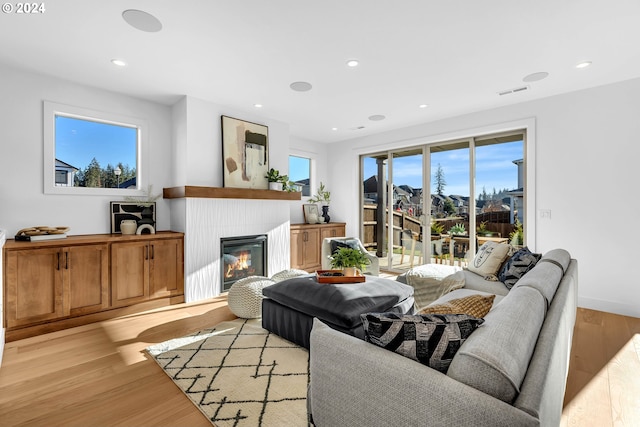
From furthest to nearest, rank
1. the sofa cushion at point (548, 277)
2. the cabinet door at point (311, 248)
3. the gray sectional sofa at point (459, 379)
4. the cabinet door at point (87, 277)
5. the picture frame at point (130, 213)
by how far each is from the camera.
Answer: the cabinet door at point (311, 248)
the picture frame at point (130, 213)
the cabinet door at point (87, 277)
the sofa cushion at point (548, 277)
the gray sectional sofa at point (459, 379)

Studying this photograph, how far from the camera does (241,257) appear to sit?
14.4ft

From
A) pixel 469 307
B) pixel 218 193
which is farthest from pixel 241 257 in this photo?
pixel 469 307

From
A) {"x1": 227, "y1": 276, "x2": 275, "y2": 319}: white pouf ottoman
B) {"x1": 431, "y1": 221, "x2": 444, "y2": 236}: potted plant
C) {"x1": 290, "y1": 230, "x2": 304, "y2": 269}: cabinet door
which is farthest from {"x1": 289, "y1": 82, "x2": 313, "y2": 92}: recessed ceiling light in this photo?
{"x1": 431, "y1": 221, "x2": 444, "y2": 236}: potted plant

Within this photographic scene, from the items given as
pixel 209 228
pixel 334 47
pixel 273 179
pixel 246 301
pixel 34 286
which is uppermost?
pixel 334 47

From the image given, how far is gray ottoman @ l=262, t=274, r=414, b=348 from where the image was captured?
89.4 inches

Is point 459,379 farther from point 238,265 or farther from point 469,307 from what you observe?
point 238,265

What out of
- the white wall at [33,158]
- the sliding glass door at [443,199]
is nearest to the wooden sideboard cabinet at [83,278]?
the white wall at [33,158]

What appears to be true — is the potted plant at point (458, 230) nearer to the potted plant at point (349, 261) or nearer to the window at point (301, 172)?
the potted plant at point (349, 261)

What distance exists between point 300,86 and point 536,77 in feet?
8.43

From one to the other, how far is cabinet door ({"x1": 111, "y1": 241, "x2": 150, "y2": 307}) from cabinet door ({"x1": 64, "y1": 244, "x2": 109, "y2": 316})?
0.07 meters

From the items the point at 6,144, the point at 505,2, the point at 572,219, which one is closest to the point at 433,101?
the point at 505,2

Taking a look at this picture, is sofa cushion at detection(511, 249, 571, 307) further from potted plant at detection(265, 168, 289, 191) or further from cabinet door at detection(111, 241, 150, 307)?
cabinet door at detection(111, 241, 150, 307)

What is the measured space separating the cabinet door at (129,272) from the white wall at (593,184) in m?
4.90

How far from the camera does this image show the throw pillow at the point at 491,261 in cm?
321
